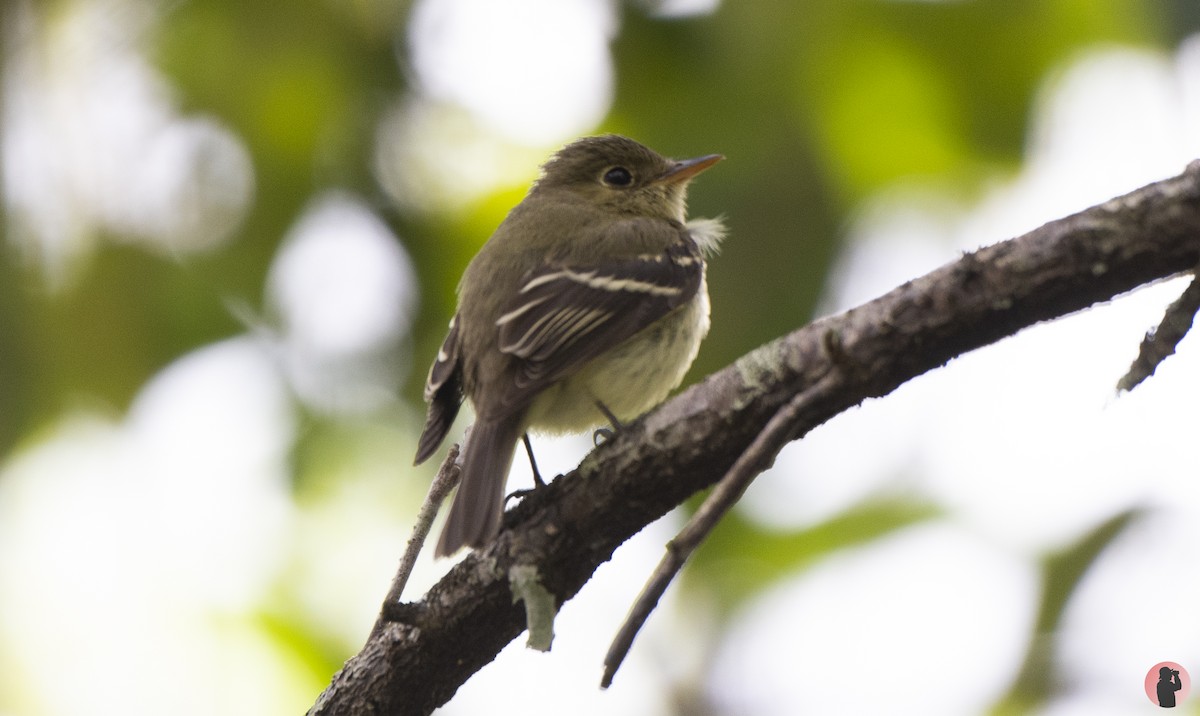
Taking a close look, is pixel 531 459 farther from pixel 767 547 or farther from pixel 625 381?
pixel 767 547

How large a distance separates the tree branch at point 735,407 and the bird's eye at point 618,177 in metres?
2.61

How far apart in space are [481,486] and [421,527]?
445 millimetres

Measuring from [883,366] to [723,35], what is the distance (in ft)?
8.81

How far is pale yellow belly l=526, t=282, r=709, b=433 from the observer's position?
402 centimetres

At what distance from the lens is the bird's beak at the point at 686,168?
508 centimetres

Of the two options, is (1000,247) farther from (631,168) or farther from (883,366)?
(631,168)

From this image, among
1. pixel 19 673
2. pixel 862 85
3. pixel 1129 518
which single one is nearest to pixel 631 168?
pixel 862 85

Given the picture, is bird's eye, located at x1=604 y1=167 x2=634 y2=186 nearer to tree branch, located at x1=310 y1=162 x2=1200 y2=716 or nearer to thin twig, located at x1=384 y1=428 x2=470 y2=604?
thin twig, located at x1=384 y1=428 x2=470 y2=604

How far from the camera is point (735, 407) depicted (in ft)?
8.66

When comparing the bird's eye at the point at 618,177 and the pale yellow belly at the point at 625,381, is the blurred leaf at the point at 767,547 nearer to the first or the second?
the pale yellow belly at the point at 625,381

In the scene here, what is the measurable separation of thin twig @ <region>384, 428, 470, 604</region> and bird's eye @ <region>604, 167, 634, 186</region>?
A: 93.4 inches

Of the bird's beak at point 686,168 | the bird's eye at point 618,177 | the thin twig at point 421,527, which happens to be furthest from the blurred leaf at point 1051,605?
the thin twig at point 421,527

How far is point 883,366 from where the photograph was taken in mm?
2518

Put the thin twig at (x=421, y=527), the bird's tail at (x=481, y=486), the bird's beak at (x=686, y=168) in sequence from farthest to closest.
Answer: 1. the bird's beak at (x=686, y=168)
2. the bird's tail at (x=481, y=486)
3. the thin twig at (x=421, y=527)
